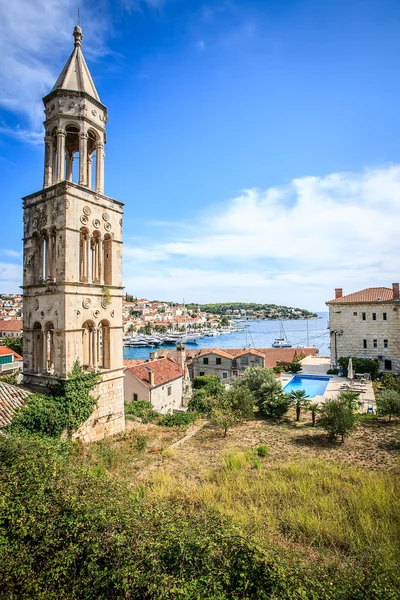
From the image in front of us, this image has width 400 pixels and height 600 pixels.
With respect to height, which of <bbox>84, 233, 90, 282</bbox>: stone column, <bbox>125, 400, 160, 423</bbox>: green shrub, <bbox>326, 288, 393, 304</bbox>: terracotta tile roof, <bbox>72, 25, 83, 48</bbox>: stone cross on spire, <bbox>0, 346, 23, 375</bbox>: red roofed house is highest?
<bbox>72, 25, 83, 48</bbox>: stone cross on spire

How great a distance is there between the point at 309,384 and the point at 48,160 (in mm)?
28599

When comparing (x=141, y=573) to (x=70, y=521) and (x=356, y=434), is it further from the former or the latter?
(x=356, y=434)

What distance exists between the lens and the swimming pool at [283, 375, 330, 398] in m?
28.3

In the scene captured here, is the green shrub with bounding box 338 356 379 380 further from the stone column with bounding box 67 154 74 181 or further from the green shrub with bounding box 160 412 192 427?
the stone column with bounding box 67 154 74 181

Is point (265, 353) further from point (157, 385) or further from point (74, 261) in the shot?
point (74, 261)

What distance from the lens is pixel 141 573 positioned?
4.06m

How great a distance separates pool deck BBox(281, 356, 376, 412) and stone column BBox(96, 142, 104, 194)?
1731cm

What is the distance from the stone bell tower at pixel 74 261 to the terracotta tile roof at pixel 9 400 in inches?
42.9

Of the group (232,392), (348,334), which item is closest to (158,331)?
(348,334)

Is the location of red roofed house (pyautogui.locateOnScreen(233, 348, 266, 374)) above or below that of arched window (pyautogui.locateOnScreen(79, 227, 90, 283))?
below

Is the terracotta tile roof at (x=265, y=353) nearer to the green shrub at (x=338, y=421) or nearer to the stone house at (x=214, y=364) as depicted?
the stone house at (x=214, y=364)

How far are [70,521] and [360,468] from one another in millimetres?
9650

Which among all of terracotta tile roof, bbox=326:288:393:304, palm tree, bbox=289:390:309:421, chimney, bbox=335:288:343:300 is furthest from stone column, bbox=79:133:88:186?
chimney, bbox=335:288:343:300

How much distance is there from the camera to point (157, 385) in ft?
86.8
